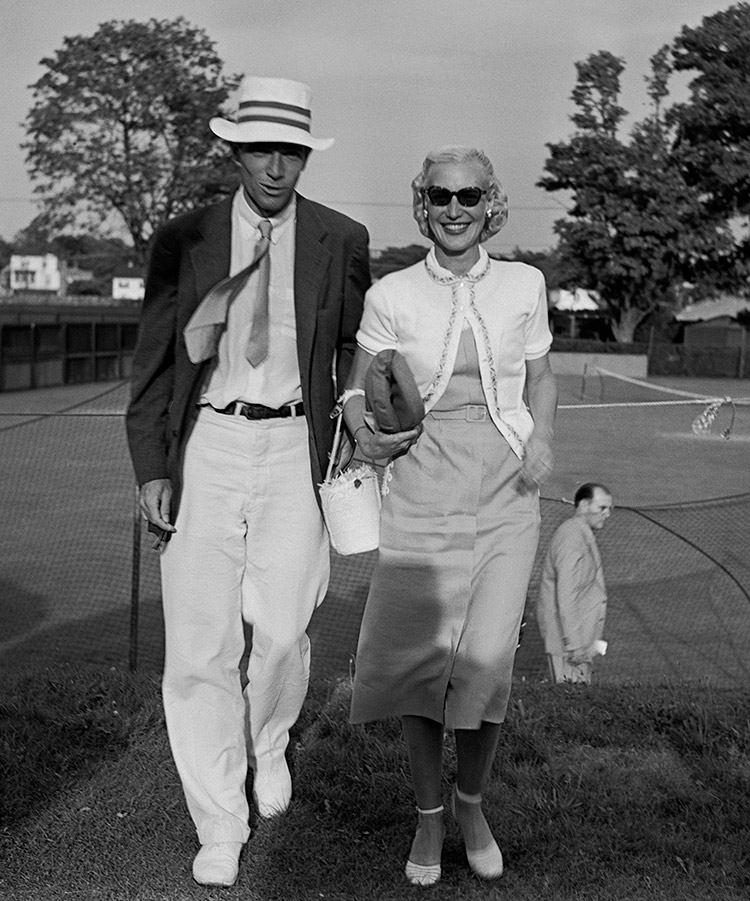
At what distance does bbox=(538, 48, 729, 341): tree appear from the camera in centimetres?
4916

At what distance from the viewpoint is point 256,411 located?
12.9ft

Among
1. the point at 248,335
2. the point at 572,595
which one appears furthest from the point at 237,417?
the point at 572,595

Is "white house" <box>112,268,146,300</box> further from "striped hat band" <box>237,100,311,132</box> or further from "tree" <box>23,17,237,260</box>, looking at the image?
"striped hat band" <box>237,100,311,132</box>

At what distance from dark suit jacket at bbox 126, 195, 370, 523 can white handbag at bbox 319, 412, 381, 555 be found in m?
0.19

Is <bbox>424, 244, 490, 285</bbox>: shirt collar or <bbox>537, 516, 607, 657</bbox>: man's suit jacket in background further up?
<bbox>424, 244, 490, 285</bbox>: shirt collar

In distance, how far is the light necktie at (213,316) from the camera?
12.4 ft

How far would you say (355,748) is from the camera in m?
4.71

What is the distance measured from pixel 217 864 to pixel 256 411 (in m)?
1.29

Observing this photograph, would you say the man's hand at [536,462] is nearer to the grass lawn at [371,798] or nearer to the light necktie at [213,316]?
the light necktie at [213,316]

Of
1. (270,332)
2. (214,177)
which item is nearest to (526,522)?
(270,332)

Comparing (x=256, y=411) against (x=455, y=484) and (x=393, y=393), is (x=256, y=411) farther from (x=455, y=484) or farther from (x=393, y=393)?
(x=455, y=484)

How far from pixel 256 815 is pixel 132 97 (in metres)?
47.4

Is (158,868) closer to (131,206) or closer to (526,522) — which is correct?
(526,522)

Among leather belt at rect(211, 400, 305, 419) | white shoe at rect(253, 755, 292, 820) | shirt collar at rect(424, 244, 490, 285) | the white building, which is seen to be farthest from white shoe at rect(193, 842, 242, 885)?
the white building
